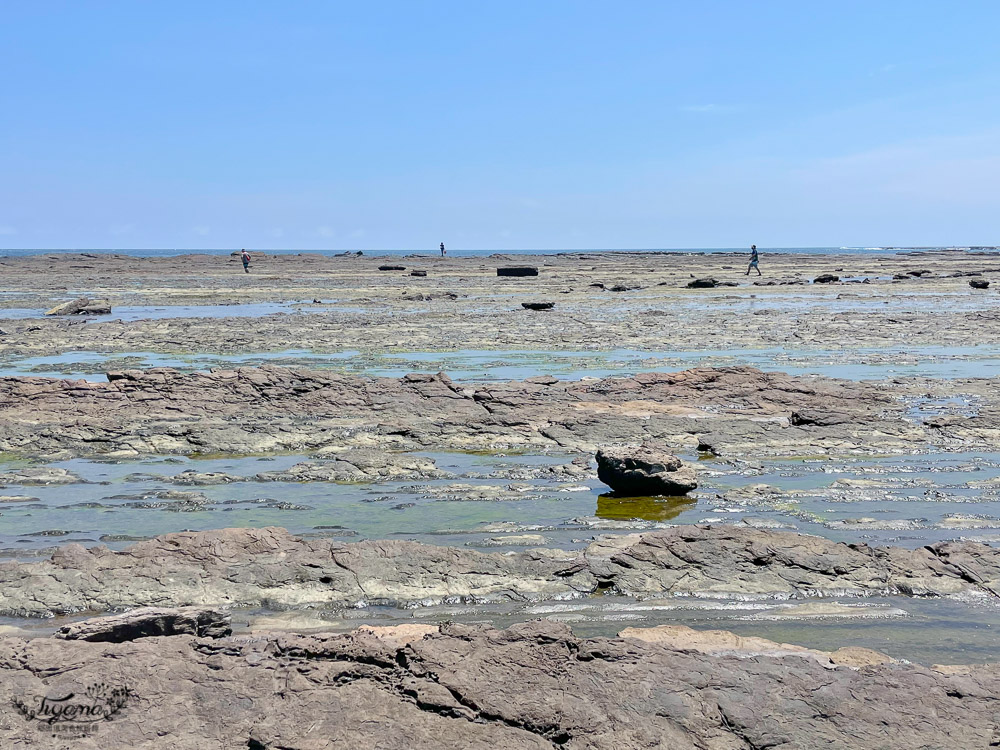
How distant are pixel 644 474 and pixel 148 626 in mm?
4720

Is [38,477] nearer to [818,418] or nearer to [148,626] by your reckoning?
[148,626]

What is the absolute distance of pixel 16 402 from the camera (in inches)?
462

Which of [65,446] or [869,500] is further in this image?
[65,446]

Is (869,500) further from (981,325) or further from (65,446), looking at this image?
(981,325)

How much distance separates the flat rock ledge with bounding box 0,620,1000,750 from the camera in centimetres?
382

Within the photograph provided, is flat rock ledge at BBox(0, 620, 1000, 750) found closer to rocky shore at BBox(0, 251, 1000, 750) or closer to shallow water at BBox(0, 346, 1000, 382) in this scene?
rocky shore at BBox(0, 251, 1000, 750)

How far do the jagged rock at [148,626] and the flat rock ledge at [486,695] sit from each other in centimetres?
23

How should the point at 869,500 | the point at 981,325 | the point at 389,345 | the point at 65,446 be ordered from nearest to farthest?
the point at 869,500, the point at 65,446, the point at 389,345, the point at 981,325

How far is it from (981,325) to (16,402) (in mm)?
22951

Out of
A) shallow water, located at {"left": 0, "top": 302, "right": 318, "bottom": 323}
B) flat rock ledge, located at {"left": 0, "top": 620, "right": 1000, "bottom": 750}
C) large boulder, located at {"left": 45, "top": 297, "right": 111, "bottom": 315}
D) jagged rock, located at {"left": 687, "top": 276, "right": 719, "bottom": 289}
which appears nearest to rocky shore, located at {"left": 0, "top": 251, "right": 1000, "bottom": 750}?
flat rock ledge, located at {"left": 0, "top": 620, "right": 1000, "bottom": 750}

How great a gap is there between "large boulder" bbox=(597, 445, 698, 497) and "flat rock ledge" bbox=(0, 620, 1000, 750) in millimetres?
3644

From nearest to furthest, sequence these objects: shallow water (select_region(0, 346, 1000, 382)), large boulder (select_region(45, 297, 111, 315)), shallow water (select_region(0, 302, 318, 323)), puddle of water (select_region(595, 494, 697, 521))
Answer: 1. puddle of water (select_region(595, 494, 697, 521))
2. shallow water (select_region(0, 346, 1000, 382))
3. shallow water (select_region(0, 302, 318, 323))
4. large boulder (select_region(45, 297, 111, 315))

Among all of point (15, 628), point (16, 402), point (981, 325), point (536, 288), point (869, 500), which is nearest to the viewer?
point (15, 628)

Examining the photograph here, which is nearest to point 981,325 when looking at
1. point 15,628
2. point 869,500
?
point 869,500
